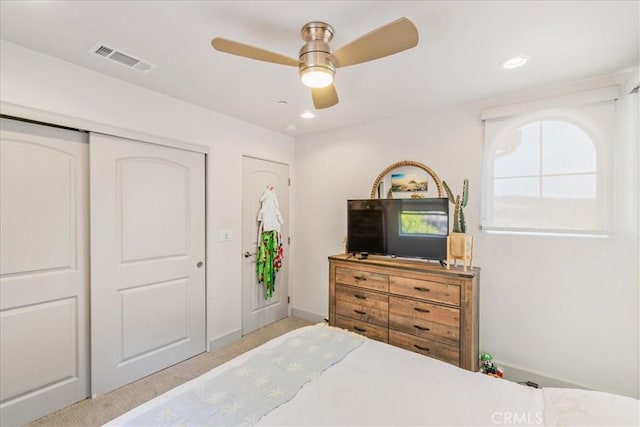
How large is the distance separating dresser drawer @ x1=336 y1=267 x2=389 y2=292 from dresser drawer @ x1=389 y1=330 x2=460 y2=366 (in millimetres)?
407

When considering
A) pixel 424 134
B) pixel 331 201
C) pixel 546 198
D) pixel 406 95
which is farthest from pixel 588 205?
pixel 331 201

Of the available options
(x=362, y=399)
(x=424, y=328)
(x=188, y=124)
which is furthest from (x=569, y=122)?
(x=188, y=124)

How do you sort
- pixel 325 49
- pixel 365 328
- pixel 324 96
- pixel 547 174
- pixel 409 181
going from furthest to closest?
1. pixel 409 181
2. pixel 365 328
3. pixel 547 174
4. pixel 324 96
5. pixel 325 49

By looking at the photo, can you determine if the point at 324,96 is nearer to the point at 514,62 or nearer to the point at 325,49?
the point at 325,49

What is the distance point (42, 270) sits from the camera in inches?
75.9

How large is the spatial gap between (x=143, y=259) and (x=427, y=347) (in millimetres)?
2485

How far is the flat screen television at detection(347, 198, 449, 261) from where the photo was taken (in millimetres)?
2492

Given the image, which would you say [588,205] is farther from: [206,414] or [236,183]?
[236,183]

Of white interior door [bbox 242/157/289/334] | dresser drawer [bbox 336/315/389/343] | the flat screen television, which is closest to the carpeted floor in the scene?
white interior door [bbox 242/157/289/334]

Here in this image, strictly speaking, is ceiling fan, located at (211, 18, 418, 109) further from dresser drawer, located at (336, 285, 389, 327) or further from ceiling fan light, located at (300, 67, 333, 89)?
dresser drawer, located at (336, 285, 389, 327)

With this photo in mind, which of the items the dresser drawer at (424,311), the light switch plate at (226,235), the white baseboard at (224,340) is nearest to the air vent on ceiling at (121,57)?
the light switch plate at (226,235)

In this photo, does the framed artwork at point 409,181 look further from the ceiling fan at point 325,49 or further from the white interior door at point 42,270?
the white interior door at point 42,270

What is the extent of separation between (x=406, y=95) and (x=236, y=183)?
194 cm

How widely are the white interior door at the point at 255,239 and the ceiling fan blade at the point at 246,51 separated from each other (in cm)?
187
